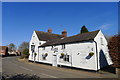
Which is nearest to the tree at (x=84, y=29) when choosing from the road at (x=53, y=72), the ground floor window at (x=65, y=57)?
the ground floor window at (x=65, y=57)

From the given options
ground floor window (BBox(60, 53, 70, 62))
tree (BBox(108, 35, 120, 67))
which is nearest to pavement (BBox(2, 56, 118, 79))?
tree (BBox(108, 35, 120, 67))

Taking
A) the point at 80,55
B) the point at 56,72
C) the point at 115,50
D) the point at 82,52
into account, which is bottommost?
the point at 56,72

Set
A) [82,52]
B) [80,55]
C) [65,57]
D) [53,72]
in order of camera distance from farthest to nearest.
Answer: [65,57], [80,55], [82,52], [53,72]

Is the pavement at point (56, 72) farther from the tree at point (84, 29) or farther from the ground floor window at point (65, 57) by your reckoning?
the tree at point (84, 29)

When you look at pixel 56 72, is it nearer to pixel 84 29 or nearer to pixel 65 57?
pixel 65 57

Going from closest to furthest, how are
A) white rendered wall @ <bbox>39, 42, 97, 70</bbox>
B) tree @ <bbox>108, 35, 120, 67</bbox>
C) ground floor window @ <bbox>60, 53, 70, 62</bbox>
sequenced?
tree @ <bbox>108, 35, 120, 67</bbox>
white rendered wall @ <bbox>39, 42, 97, 70</bbox>
ground floor window @ <bbox>60, 53, 70, 62</bbox>

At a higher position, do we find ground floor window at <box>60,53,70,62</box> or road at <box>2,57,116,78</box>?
ground floor window at <box>60,53,70,62</box>

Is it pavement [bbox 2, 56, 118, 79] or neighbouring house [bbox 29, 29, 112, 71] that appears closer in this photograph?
pavement [bbox 2, 56, 118, 79]

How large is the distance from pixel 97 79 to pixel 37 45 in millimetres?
18517

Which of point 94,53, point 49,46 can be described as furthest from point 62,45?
point 94,53

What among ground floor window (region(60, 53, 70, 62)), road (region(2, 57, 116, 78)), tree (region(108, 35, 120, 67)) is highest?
tree (region(108, 35, 120, 67))

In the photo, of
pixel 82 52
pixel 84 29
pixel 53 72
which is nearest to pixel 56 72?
pixel 53 72

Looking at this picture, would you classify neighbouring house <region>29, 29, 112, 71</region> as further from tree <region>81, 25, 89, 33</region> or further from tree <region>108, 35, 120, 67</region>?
tree <region>81, 25, 89, 33</region>

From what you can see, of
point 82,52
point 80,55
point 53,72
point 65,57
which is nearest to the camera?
point 53,72
